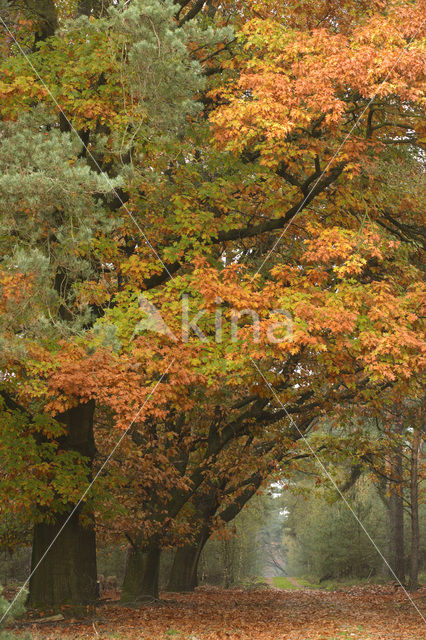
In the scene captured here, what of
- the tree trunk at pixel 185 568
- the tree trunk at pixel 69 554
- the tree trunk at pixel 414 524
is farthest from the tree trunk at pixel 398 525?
the tree trunk at pixel 69 554

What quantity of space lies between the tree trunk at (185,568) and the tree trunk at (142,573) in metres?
3.44

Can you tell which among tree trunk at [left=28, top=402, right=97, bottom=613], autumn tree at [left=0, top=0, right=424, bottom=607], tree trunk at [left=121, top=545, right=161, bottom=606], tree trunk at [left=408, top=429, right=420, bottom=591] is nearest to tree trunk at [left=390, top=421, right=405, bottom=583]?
tree trunk at [left=408, top=429, right=420, bottom=591]

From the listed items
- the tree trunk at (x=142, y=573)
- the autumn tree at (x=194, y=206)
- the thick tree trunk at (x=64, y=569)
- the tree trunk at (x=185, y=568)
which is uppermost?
the autumn tree at (x=194, y=206)

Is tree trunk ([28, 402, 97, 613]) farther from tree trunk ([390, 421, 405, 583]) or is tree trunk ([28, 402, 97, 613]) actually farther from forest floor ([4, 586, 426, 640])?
tree trunk ([390, 421, 405, 583])

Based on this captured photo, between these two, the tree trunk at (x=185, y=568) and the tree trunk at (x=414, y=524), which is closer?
the tree trunk at (x=414, y=524)

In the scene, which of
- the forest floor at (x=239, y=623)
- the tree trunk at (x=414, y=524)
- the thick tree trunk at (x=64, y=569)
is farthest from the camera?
the tree trunk at (x=414, y=524)

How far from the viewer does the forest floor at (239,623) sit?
9.72m

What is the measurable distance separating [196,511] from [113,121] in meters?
10.7

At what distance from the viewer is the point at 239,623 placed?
12.4 meters

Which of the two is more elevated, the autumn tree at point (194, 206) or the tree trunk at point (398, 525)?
the autumn tree at point (194, 206)

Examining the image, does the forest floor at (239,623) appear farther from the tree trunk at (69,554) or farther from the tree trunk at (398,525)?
the tree trunk at (398,525)

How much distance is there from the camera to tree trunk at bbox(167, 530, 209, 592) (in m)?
19.0

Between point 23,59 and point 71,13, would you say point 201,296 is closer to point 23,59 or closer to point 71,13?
point 23,59

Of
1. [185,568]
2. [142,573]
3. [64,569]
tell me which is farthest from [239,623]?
[185,568]
